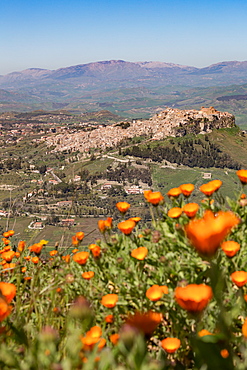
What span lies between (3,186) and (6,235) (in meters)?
124

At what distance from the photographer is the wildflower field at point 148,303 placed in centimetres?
135

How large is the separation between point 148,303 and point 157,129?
491 ft

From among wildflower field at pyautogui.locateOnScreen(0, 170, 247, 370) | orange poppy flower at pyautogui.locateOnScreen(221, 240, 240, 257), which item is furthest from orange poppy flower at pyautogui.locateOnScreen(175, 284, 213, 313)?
orange poppy flower at pyautogui.locateOnScreen(221, 240, 240, 257)

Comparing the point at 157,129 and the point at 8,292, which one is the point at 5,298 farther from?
the point at 157,129

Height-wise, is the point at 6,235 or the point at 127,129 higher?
the point at 6,235

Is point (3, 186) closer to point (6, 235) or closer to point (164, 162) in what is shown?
point (164, 162)

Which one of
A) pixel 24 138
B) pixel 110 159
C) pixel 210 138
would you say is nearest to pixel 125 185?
pixel 110 159

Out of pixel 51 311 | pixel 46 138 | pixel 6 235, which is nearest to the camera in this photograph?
pixel 51 311

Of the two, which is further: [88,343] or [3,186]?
[3,186]

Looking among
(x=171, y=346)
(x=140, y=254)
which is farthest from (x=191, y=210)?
(x=171, y=346)

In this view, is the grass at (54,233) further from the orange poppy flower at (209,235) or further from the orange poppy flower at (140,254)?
the orange poppy flower at (209,235)

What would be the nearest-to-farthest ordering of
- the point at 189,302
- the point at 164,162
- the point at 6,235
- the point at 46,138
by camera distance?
1. the point at 189,302
2. the point at 6,235
3. the point at 164,162
4. the point at 46,138

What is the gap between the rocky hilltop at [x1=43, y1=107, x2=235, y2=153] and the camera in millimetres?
139750

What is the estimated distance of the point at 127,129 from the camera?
157625 millimetres
